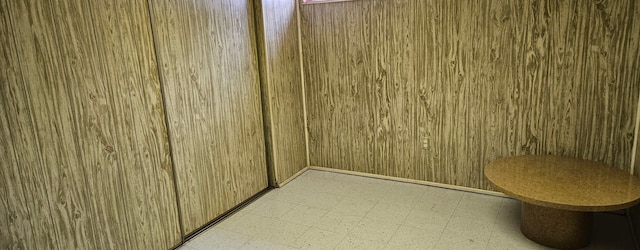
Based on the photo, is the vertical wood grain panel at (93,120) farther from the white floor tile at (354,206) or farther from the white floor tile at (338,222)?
the white floor tile at (354,206)

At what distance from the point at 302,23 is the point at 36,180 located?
2551 mm

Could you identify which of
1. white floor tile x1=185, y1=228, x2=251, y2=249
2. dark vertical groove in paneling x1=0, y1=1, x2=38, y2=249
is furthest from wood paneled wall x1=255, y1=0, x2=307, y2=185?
dark vertical groove in paneling x1=0, y1=1, x2=38, y2=249

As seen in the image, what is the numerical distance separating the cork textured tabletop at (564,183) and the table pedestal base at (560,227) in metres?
0.15

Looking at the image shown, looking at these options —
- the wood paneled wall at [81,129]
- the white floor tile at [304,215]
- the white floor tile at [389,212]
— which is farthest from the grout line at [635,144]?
the wood paneled wall at [81,129]

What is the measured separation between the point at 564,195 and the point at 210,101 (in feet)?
7.80

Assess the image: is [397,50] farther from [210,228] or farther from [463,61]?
[210,228]

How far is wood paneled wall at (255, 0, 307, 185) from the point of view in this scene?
3.26 metres

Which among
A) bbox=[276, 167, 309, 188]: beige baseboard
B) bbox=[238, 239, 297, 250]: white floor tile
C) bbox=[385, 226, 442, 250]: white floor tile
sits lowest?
bbox=[385, 226, 442, 250]: white floor tile

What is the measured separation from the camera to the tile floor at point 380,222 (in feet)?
8.09

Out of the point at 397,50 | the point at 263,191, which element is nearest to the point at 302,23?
the point at 397,50

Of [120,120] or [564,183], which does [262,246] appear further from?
[564,183]

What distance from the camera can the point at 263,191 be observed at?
346 centimetres

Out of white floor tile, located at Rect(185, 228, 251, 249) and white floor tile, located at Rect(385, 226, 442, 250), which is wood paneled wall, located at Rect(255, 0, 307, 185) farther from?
white floor tile, located at Rect(385, 226, 442, 250)

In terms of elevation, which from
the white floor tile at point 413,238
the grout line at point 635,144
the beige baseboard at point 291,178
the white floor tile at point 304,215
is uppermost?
the grout line at point 635,144
